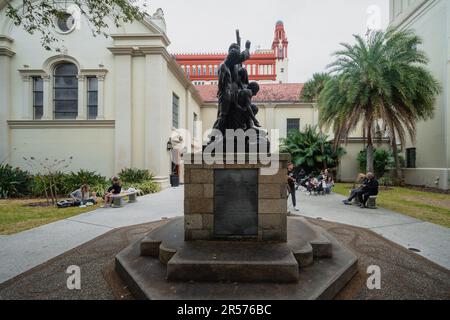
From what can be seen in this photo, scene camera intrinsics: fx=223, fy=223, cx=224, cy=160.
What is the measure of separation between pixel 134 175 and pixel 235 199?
11487 mm

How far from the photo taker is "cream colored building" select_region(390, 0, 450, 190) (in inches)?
600

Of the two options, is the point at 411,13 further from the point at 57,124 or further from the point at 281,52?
the point at 281,52

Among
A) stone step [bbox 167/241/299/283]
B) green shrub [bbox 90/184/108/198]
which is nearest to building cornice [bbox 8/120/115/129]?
green shrub [bbox 90/184/108/198]

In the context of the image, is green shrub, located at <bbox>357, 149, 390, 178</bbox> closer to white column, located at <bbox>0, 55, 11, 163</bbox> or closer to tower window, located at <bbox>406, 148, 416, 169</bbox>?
tower window, located at <bbox>406, 148, 416, 169</bbox>

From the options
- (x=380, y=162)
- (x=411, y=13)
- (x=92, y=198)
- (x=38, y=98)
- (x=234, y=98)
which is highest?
(x=411, y=13)

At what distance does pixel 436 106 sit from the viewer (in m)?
16.4

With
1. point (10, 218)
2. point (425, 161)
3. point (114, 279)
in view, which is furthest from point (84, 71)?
point (425, 161)

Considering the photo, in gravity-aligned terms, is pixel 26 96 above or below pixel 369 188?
above

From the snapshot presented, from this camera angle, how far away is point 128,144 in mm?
15062

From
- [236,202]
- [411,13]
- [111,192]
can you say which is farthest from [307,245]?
[411,13]

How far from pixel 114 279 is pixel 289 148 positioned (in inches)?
761

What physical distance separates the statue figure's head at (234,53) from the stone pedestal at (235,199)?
2.16 meters

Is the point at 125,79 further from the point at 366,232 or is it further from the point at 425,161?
the point at 425,161

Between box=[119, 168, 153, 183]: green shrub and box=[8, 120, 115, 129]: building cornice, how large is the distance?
3609mm
